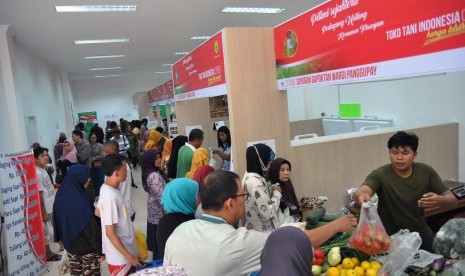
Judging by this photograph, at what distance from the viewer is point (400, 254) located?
5.65 feet

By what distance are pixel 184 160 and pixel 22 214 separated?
182 centimetres

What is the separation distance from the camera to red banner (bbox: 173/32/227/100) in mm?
3203

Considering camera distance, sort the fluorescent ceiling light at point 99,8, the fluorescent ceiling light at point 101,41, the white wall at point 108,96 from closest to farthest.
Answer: the fluorescent ceiling light at point 99,8 < the fluorescent ceiling light at point 101,41 < the white wall at point 108,96

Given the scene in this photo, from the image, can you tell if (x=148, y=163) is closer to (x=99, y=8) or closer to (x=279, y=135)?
(x=279, y=135)

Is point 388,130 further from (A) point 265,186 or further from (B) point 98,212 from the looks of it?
(B) point 98,212

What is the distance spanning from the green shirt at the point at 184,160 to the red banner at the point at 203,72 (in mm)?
682

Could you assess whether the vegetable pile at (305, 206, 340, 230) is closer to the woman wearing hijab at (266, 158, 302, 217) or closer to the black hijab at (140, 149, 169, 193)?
the woman wearing hijab at (266, 158, 302, 217)

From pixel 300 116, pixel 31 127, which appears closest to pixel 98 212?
pixel 31 127

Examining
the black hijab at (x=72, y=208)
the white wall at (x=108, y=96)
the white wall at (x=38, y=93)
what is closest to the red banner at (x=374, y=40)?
the black hijab at (x=72, y=208)

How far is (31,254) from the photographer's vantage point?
369 cm

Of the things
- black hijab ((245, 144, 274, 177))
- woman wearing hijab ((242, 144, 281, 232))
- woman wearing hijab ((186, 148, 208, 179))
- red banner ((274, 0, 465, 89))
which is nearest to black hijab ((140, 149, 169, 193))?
woman wearing hijab ((186, 148, 208, 179))

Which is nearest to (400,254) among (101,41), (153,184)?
(153,184)

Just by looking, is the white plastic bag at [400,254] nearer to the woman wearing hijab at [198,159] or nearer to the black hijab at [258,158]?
the black hijab at [258,158]

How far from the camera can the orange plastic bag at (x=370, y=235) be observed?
170cm
